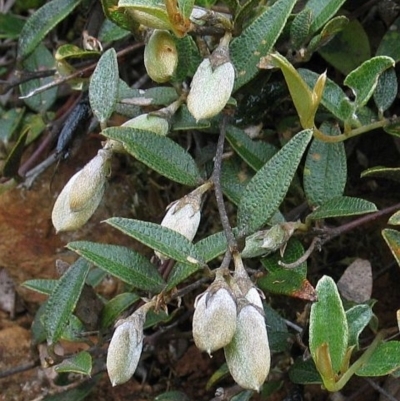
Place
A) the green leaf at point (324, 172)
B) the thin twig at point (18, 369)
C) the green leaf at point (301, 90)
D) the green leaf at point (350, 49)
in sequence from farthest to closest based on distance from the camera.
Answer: the green leaf at point (350, 49) < the thin twig at point (18, 369) < the green leaf at point (324, 172) < the green leaf at point (301, 90)

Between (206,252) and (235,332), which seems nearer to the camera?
(235,332)

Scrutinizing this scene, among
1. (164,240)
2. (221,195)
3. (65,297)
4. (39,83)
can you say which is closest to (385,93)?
(221,195)

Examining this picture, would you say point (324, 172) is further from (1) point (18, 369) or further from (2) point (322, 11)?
(1) point (18, 369)

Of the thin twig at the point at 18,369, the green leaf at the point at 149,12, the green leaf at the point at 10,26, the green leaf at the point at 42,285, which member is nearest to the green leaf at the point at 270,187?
the green leaf at the point at 149,12

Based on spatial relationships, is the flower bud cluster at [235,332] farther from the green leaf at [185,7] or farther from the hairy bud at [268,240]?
the green leaf at [185,7]

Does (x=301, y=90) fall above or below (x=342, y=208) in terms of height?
above

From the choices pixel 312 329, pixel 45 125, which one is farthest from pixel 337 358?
pixel 45 125

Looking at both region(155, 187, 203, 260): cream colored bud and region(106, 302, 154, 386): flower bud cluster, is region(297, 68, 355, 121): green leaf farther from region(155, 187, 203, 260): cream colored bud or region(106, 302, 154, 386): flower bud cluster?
region(106, 302, 154, 386): flower bud cluster
